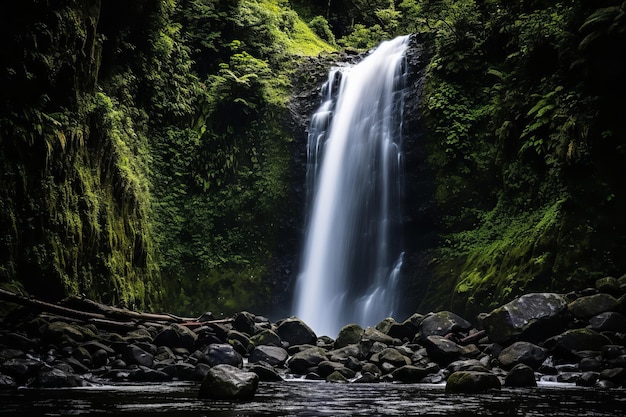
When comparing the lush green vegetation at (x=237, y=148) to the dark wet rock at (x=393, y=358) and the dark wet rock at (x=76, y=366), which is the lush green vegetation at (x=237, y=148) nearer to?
the dark wet rock at (x=76, y=366)

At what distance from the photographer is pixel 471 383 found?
618 centimetres

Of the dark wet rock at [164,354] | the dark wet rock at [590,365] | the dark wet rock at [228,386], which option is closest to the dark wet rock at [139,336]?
the dark wet rock at [164,354]

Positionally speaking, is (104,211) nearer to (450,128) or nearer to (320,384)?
(320,384)

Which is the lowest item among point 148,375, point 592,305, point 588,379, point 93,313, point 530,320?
point 148,375

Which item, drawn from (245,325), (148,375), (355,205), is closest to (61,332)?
(148,375)

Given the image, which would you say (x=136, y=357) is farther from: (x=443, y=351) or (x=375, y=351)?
(x=443, y=351)

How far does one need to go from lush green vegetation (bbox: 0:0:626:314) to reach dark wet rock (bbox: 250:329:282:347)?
3.64m

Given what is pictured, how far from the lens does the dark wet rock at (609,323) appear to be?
8.38 meters

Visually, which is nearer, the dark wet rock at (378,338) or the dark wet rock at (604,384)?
the dark wet rock at (604,384)

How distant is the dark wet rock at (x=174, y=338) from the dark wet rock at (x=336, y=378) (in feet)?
9.15

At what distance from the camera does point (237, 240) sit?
18.3 metres

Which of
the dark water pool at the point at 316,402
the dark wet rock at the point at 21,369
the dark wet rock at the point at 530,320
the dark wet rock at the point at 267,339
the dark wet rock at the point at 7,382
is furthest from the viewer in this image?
the dark wet rock at the point at 267,339

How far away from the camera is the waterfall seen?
15.8m

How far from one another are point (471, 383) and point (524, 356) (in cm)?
221
